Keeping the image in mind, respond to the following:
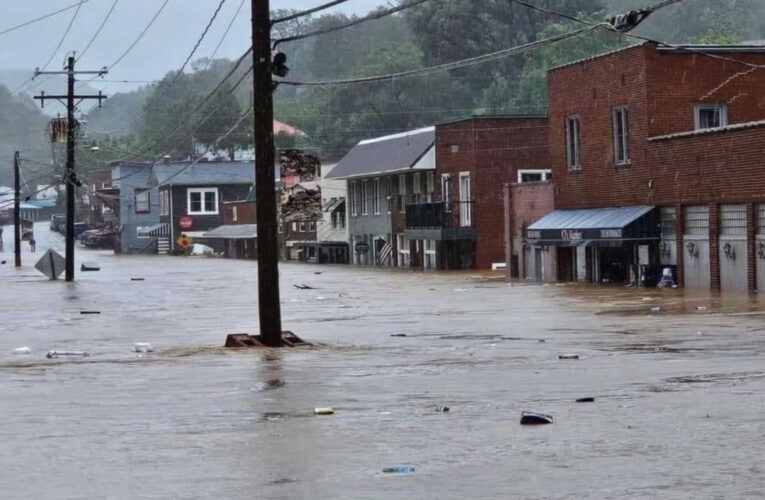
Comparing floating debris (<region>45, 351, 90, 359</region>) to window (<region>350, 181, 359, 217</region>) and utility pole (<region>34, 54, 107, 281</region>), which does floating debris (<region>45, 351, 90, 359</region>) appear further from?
window (<region>350, 181, 359, 217</region>)

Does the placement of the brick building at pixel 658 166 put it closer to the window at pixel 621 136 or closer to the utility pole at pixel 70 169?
the window at pixel 621 136

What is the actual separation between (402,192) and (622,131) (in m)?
33.0

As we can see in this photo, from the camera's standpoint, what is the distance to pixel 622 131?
50406 mm

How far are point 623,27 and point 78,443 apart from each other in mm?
18365

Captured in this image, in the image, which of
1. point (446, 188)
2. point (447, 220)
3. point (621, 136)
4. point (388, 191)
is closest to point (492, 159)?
point (447, 220)

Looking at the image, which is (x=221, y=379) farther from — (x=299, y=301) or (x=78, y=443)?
(x=299, y=301)

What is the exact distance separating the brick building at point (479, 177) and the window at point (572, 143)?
15726 millimetres

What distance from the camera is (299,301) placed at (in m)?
45.5

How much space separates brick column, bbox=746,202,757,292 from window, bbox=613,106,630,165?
27.2 feet

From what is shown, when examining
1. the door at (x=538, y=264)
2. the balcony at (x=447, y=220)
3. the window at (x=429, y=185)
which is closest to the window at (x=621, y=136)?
the door at (x=538, y=264)

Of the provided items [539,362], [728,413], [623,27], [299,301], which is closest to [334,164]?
[299,301]

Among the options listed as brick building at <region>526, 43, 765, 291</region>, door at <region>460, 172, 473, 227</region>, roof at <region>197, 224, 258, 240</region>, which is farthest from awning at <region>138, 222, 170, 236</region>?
brick building at <region>526, 43, 765, 291</region>

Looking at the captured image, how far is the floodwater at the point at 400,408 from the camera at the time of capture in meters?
11.2

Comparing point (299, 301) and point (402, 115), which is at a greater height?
point (402, 115)
